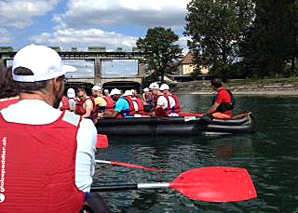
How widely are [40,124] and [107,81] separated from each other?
84301 millimetres

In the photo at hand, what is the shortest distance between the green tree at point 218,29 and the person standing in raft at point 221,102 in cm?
5042

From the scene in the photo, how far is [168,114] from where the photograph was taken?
559 inches

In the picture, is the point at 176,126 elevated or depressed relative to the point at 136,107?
depressed

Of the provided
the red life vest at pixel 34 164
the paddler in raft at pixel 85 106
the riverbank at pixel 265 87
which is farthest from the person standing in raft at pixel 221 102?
the riverbank at pixel 265 87

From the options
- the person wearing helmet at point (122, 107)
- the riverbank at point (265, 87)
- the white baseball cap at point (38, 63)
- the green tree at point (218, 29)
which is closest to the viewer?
the white baseball cap at point (38, 63)

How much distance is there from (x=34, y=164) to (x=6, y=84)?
148cm

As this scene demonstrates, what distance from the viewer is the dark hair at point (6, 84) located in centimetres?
341

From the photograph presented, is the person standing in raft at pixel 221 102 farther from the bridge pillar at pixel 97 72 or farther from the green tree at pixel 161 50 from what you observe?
the bridge pillar at pixel 97 72

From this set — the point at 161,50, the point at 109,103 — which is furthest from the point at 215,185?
the point at 161,50

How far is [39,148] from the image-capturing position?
228 cm

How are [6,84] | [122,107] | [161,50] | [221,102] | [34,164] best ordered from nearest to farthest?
[34,164] < [6,84] < [221,102] < [122,107] < [161,50]

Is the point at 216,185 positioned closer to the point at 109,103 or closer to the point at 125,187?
the point at 125,187

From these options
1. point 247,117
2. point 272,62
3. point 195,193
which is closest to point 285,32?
point 272,62

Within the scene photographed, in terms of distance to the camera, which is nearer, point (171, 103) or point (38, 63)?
point (38, 63)
